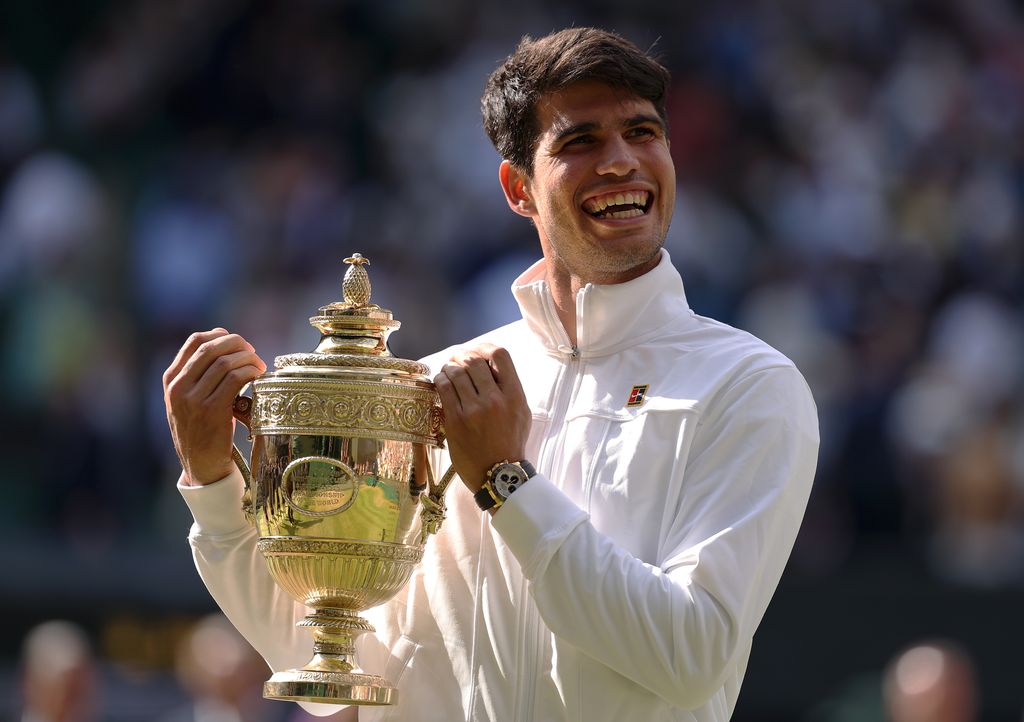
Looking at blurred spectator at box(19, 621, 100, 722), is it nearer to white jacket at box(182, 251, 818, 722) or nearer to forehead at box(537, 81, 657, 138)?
white jacket at box(182, 251, 818, 722)

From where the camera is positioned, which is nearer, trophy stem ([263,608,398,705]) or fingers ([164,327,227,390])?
trophy stem ([263,608,398,705])

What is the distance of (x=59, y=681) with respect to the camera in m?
6.73

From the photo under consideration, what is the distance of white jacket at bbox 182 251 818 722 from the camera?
276 cm

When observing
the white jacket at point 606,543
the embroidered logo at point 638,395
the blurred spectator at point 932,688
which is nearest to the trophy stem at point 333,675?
the white jacket at point 606,543

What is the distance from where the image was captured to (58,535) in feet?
27.9

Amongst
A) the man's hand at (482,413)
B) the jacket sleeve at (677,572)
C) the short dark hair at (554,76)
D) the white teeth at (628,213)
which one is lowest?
the jacket sleeve at (677,572)

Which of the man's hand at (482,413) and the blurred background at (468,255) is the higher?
the blurred background at (468,255)

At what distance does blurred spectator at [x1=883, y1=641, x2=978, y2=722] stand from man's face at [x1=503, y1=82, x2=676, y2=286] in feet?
10.9

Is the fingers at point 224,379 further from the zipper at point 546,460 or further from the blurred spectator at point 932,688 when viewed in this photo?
the blurred spectator at point 932,688

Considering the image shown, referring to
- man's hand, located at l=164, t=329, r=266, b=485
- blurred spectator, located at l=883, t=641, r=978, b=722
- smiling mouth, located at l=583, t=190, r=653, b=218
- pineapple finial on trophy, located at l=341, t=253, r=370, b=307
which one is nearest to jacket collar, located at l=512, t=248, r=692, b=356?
smiling mouth, located at l=583, t=190, r=653, b=218

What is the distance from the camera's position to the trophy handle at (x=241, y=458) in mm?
2969

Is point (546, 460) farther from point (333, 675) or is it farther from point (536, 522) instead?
point (333, 675)

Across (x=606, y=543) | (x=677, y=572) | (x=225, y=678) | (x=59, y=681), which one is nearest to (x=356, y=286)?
(x=606, y=543)

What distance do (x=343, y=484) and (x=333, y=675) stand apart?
293 millimetres
